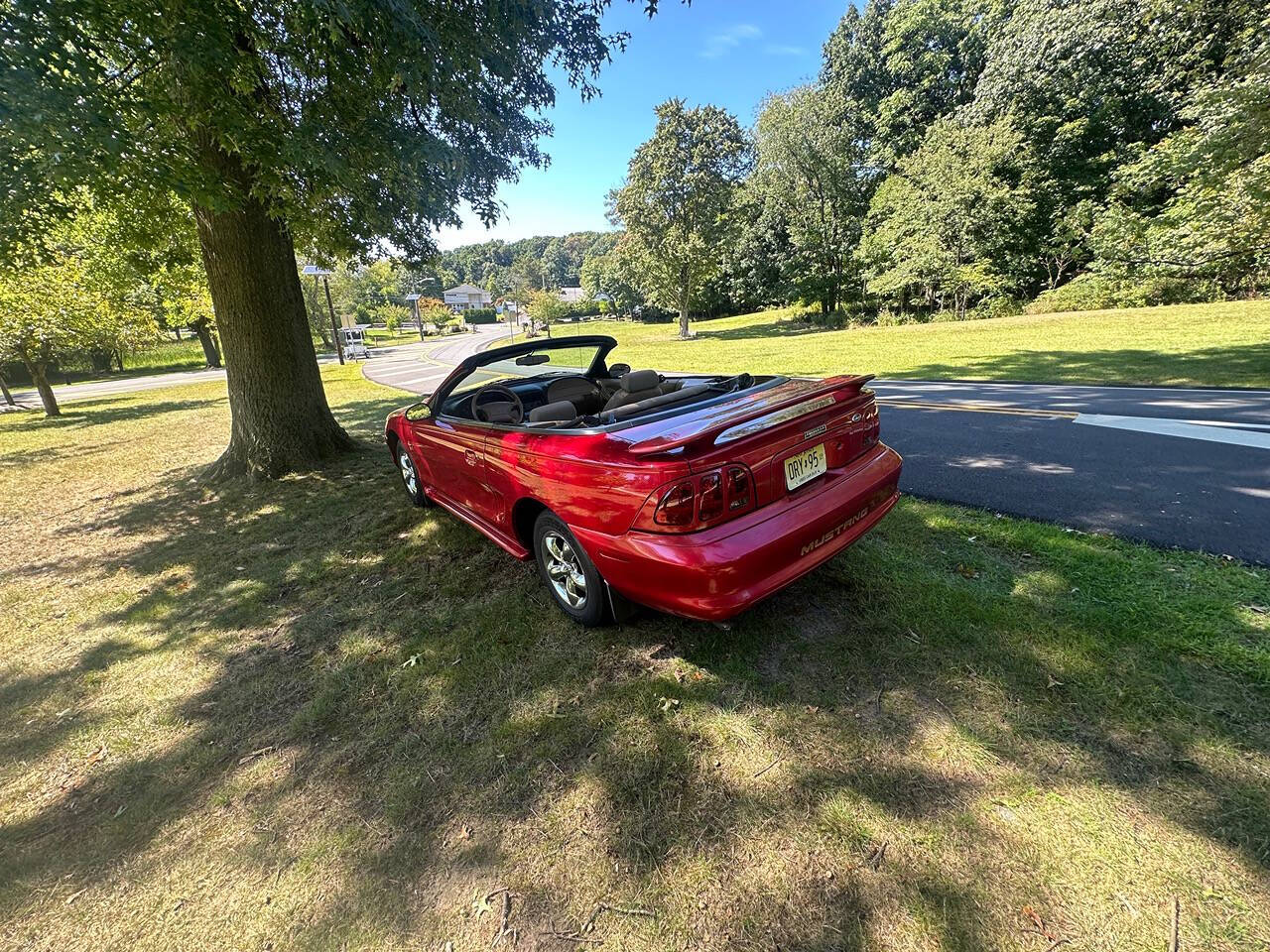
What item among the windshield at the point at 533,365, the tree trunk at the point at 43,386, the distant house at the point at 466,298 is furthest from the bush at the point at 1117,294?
the distant house at the point at 466,298

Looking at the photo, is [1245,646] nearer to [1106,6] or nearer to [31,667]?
[31,667]

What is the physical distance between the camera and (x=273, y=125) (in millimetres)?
4406

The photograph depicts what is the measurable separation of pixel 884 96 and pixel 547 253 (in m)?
108

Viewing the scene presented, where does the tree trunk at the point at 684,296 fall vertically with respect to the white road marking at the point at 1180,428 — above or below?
above

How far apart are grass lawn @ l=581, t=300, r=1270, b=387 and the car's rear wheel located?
984 centimetres

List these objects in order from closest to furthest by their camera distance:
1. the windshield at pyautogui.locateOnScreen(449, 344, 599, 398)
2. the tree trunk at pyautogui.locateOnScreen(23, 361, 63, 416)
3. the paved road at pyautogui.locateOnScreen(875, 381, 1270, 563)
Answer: the paved road at pyautogui.locateOnScreen(875, 381, 1270, 563) < the windshield at pyautogui.locateOnScreen(449, 344, 599, 398) < the tree trunk at pyautogui.locateOnScreen(23, 361, 63, 416)

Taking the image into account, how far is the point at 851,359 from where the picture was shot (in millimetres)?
13977

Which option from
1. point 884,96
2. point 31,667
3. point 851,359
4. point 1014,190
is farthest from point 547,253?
point 31,667

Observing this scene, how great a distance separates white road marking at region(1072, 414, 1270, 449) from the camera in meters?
4.85

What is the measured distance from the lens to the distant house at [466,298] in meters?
97.4

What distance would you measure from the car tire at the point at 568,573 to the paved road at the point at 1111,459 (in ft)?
10.1

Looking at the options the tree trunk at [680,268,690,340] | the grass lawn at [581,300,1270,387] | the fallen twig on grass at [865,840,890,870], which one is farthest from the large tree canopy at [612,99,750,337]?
the fallen twig on grass at [865,840,890,870]

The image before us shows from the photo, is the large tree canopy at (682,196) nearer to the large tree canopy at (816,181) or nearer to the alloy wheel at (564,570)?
the large tree canopy at (816,181)

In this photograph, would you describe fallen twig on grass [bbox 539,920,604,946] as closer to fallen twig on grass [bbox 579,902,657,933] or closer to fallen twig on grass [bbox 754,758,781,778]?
fallen twig on grass [bbox 579,902,657,933]
